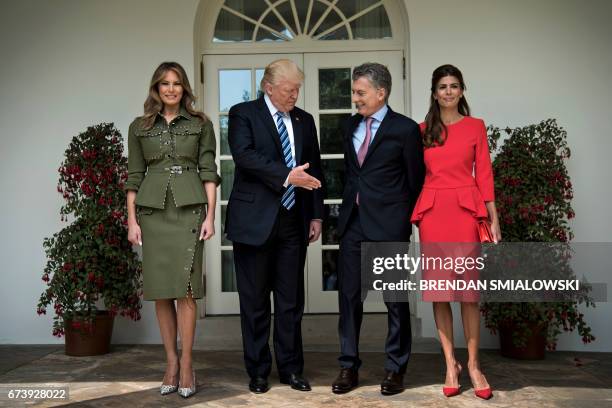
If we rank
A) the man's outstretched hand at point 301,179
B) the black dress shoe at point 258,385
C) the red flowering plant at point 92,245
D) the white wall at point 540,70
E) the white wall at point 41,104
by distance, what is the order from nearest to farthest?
the man's outstretched hand at point 301,179
the black dress shoe at point 258,385
the red flowering plant at point 92,245
the white wall at point 540,70
the white wall at point 41,104

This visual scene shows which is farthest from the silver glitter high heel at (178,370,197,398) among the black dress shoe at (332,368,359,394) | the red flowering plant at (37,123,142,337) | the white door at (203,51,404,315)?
the white door at (203,51,404,315)

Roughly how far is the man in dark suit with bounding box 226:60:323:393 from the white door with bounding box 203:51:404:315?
168cm

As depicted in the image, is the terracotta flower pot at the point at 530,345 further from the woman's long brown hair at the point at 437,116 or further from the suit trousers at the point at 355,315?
the woman's long brown hair at the point at 437,116

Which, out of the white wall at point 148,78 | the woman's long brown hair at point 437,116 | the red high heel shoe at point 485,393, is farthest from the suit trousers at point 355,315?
the white wall at point 148,78

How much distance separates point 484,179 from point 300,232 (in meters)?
1.00

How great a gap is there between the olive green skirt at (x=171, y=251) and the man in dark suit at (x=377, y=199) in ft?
2.52

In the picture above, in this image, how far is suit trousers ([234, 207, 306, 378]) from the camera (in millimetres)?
3547

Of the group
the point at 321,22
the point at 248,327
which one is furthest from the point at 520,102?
the point at 248,327

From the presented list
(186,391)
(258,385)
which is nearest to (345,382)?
(258,385)

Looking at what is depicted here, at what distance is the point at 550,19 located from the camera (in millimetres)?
5066

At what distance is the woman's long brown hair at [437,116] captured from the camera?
341 centimetres

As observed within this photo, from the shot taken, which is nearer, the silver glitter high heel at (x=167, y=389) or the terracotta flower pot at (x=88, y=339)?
the silver glitter high heel at (x=167, y=389)

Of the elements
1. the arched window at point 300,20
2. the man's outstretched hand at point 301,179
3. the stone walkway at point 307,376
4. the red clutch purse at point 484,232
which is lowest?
the stone walkway at point 307,376

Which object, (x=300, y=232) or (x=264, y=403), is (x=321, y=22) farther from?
(x=264, y=403)
